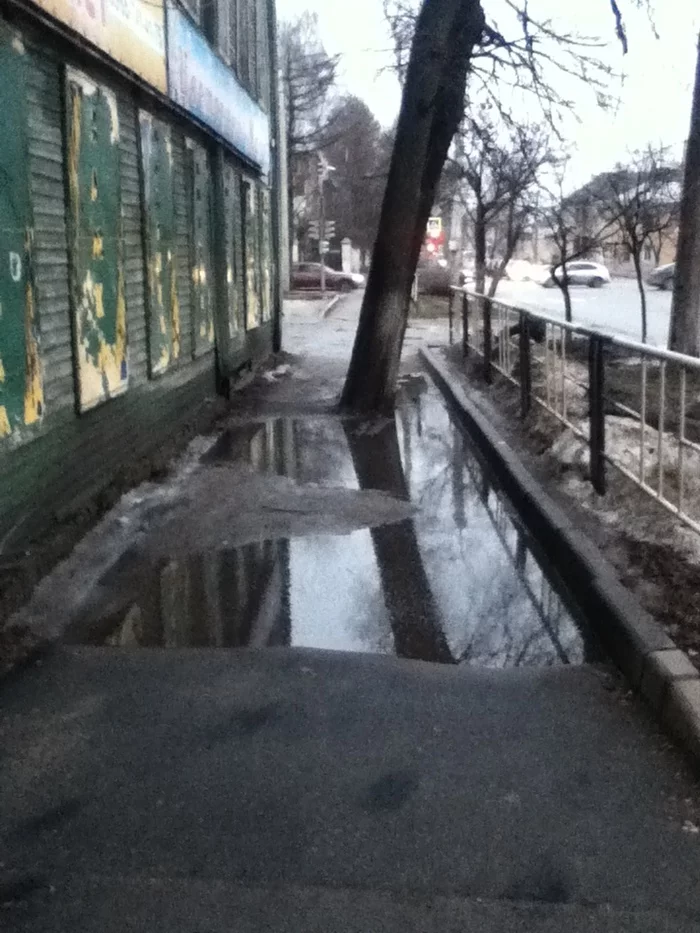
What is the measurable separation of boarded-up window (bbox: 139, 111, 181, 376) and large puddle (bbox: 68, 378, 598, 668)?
211cm

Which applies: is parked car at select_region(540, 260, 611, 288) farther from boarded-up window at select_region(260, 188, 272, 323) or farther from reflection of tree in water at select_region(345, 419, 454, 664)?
reflection of tree in water at select_region(345, 419, 454, 664)

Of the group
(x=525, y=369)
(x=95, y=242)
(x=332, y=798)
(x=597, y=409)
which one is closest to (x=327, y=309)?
(x=525, y=369)

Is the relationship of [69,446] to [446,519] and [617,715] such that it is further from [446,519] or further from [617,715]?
[617,715]

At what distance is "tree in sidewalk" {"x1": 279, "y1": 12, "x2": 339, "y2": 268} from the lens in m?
47.8

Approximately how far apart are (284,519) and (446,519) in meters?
1.09

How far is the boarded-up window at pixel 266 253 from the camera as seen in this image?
1648 centimetres

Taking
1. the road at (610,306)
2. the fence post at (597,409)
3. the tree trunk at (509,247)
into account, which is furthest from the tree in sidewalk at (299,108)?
the fence post at (597,409)

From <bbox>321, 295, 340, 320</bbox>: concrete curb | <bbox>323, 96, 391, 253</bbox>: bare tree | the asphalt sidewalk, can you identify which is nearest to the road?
<bbox>321, 295, 340, 320</bbox>: concrete curb

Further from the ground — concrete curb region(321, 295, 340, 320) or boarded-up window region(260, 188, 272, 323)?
boarded-up window region(260, 188, 272, 323)

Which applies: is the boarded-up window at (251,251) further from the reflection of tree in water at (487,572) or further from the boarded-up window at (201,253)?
the reflection of tree in water at (487,572)

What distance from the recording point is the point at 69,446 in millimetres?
6562

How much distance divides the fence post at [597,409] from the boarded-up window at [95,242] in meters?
3.16

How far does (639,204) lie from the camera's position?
Answer: 60.6ft

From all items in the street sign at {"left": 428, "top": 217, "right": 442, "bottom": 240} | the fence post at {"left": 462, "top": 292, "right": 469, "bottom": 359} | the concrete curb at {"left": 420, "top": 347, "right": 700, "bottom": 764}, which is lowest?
the concrete curb at {"left": 420, "top": 347, "right": 700, "bottom": 764}
